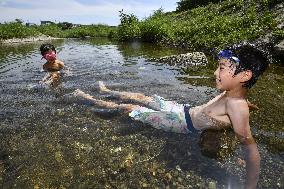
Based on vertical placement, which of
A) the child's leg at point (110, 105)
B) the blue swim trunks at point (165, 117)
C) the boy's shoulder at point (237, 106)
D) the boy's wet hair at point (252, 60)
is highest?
the boy's wet hair at point (252, 60)

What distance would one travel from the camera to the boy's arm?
3879mm

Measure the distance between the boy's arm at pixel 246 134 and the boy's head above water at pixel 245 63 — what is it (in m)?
0.34

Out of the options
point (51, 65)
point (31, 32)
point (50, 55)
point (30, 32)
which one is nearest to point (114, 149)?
point (50, 55)

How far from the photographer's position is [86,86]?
29.9 feet

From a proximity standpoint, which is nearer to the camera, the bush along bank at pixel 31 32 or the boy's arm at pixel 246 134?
the boy's arm at pixel 246 134

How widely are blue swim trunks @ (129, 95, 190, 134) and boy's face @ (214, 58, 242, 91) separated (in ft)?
3.49

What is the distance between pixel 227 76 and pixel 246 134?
83cm

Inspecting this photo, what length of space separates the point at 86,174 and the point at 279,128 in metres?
3.57

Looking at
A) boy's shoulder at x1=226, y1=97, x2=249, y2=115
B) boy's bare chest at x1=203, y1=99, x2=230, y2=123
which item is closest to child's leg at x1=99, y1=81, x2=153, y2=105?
boy's bare chest at x1=203, y1=99, x2=230, y2=123

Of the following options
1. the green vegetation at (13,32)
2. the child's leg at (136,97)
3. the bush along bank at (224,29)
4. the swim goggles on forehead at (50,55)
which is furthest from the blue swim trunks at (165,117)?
the green vegetation at (13,32)

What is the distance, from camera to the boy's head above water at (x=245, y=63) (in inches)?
164

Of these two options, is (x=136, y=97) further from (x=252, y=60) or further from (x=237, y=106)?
(x=252, y=60)

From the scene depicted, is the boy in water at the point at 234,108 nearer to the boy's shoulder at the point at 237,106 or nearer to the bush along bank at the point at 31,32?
the boy's shoulder at the point at 237,106

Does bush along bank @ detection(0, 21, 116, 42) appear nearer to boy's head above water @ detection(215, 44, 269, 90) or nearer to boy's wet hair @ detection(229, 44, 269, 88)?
boy's head above water @ detection(215, 44, 269, 90)
